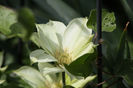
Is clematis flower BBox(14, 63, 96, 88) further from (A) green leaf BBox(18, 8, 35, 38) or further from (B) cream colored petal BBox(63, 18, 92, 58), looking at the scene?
(A) green leaf BBox(18, 8, 35, 38)

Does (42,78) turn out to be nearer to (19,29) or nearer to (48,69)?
(48,69)

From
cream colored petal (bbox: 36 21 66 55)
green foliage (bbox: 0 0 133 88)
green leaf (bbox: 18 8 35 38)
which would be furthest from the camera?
cream colored petal (bbox: 36 21 66 55)

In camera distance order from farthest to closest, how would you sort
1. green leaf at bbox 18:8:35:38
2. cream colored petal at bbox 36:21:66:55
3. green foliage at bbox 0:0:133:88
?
cream colored petal at bbox 36:21:66:55, green foliage at bbox 0:0:133:88, green leaf at bbox 18:8:35:38

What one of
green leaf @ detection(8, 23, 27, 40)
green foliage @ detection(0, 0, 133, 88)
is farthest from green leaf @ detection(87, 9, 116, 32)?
green leaf @ detection(8, 23, 27, 40)

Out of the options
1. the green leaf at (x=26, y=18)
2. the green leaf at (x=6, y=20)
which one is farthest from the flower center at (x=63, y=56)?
the green leaf at (x=26, y=18)

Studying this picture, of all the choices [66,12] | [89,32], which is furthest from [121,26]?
[89,32]

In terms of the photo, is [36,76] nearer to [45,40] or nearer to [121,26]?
[45,40]

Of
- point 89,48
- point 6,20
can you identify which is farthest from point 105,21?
point 6,20

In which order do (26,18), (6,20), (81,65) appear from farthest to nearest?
(6,20), (81,65), (26,18)
